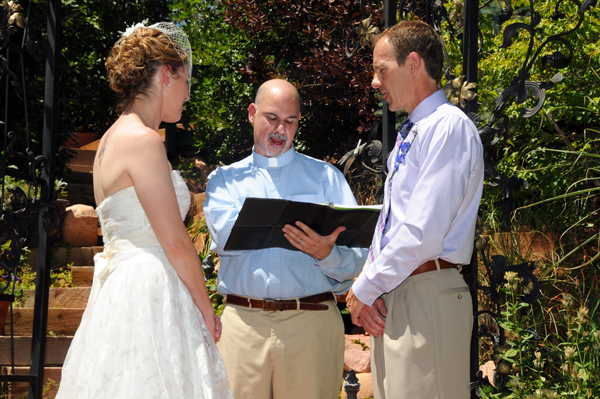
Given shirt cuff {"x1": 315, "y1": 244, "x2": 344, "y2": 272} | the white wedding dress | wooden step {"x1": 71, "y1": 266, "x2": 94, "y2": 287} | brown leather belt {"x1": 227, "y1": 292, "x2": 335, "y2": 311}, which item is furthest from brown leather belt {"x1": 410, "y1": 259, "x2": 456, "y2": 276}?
wooden step {"x1": 71, "y1": 266, "x2": 94, "y2": 287}

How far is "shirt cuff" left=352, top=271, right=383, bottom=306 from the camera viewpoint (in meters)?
2.16

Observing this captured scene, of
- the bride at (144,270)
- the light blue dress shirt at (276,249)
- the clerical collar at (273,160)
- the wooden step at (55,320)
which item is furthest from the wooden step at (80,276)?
the bride at (144,270)

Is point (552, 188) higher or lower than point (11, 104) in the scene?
lower

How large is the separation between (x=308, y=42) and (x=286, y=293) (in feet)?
15.6

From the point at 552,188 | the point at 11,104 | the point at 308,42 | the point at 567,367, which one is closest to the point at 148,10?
the point at 11,104

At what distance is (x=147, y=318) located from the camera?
6.98 ft

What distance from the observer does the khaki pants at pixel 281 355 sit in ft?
Answer: 8.85

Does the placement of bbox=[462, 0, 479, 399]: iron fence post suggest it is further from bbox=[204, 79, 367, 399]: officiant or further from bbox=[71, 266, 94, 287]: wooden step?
bbox=[71, 266, 94, 287]: wooden step

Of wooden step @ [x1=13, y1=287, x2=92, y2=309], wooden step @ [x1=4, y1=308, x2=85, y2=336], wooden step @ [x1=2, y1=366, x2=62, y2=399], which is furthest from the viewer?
wooden step @ [x1=13, y1=287, x2=92, y2=309]

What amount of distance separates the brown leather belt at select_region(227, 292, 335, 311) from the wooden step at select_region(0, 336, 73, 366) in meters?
3.34

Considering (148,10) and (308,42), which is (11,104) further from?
(308,42)

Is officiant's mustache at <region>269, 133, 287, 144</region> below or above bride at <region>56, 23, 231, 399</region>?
above

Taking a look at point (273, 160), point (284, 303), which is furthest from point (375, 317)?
point (273, 160)

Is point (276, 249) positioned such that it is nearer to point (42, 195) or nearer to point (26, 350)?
point (42, 195)
